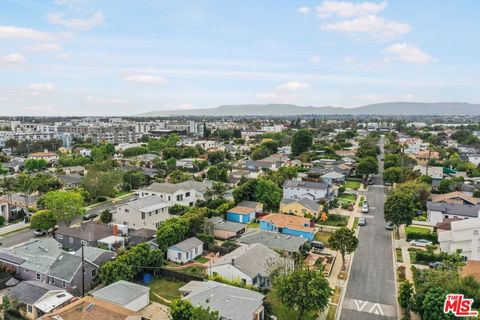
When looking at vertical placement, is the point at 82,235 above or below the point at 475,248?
below

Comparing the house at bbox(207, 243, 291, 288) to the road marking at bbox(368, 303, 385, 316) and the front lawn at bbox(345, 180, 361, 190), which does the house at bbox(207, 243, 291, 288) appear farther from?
the front lawn at bbox(345, 180, 361, 190)

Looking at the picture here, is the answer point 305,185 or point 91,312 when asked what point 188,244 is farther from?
point 305,185

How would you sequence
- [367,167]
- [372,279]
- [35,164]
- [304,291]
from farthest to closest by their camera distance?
[35,164] → [367,167] → [372,279] → [304,291]

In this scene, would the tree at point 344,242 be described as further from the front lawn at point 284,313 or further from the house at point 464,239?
the house at point 464,239

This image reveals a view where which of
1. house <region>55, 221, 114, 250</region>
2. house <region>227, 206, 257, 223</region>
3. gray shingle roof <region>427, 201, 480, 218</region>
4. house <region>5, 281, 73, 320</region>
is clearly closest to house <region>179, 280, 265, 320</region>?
house <region>5, 281, 73, 320</region>

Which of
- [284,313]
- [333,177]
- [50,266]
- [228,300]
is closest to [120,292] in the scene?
[228,300]

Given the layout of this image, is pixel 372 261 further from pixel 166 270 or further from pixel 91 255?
pixel 91 255

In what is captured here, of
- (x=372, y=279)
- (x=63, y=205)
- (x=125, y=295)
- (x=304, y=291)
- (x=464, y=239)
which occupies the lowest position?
(x=372, y=279)
